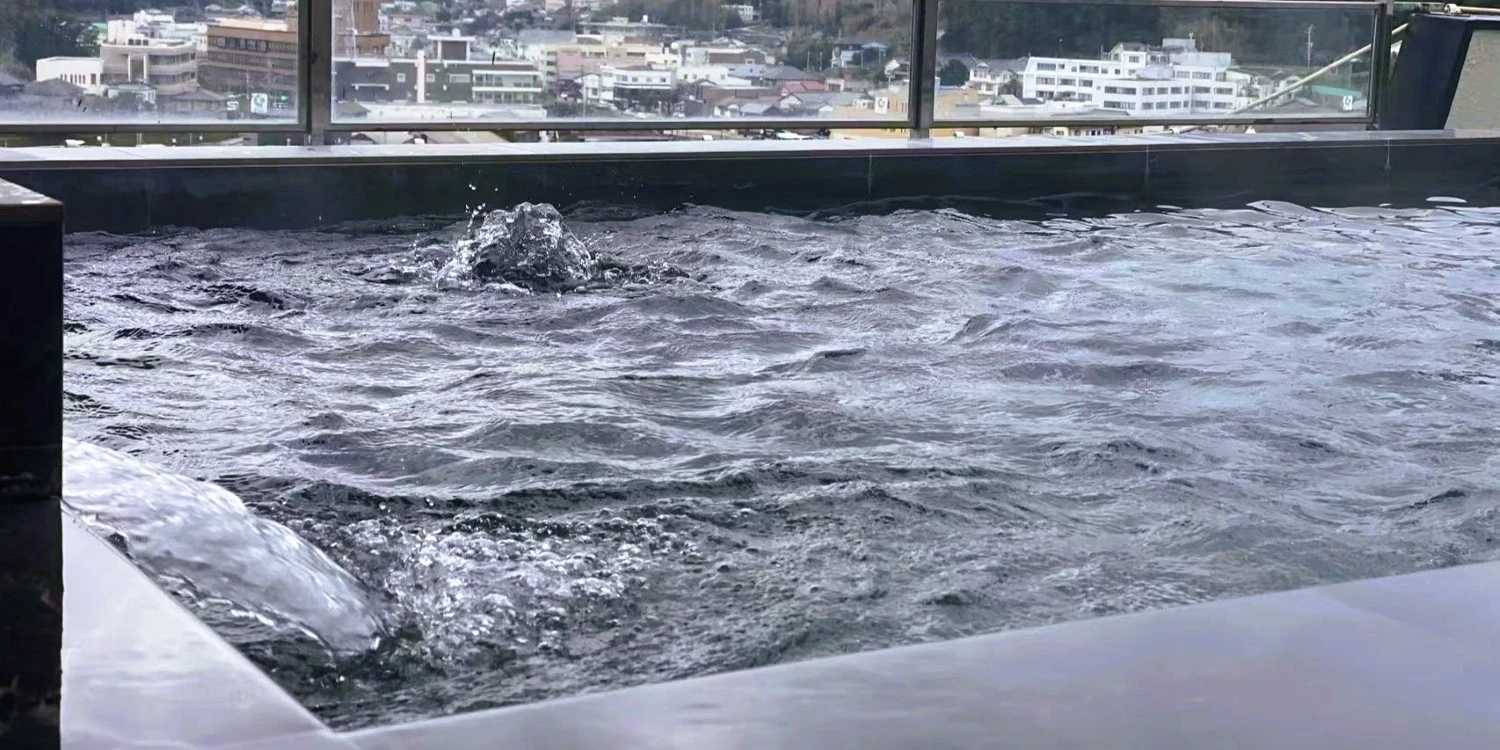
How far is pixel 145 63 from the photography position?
6688 millimetres

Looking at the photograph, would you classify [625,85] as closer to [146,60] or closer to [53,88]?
[146,60]

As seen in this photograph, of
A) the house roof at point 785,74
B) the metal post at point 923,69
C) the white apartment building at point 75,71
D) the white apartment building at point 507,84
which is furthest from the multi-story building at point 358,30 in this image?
the metal post at point 923,69

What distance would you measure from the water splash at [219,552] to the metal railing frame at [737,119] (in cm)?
443

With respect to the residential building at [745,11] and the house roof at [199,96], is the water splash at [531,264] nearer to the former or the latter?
the house roof at [199,96]

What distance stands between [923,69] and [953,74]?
0.68 feet

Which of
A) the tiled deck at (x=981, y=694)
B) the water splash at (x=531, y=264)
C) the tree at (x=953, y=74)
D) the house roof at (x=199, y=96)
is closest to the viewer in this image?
the tiled deck at (x=981, y=694)

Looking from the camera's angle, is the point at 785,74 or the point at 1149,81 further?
the point at 1149,81

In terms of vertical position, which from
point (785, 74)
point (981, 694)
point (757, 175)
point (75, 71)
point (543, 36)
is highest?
point (543, 36)

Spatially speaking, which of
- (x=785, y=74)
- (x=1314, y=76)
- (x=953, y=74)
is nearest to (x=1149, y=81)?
(x=1314, y=76)

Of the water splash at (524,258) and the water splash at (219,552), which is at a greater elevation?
the water splash at (524,258)

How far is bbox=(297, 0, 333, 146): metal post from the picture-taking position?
6.95m

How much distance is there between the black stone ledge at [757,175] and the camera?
244 inches

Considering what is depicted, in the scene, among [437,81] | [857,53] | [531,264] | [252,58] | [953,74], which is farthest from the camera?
[953,74]

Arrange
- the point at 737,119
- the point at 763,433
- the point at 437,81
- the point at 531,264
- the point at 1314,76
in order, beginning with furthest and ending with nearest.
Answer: the point at 1314,76, the point at 737,119, the point at 437,81, the point at 531,264, the point at 763,433
